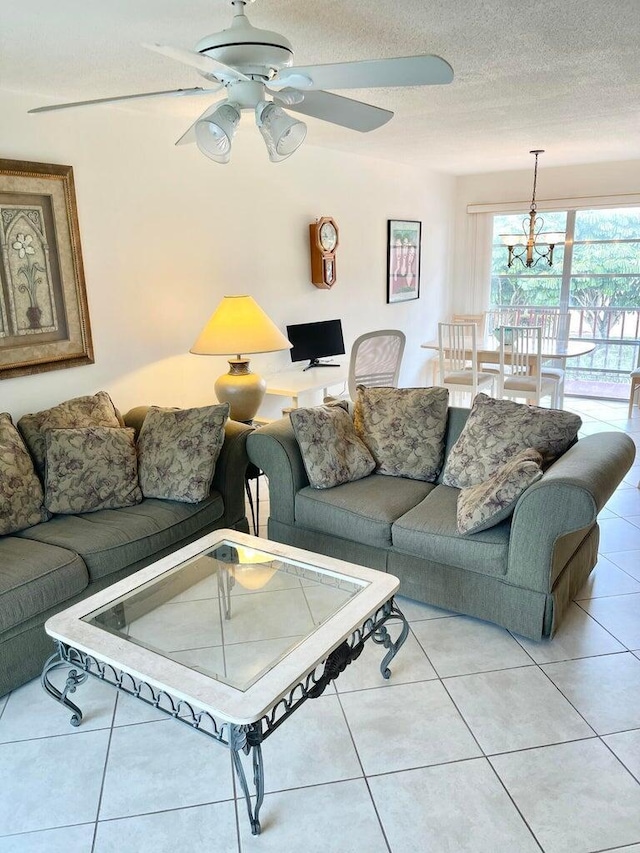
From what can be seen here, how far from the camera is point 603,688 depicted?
222 centimetres

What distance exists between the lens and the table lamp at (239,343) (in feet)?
11.2

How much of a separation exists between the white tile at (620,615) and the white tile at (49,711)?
77.8 inches

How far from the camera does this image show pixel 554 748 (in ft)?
6.45

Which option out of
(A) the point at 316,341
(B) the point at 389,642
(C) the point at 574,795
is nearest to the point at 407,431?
(B) the point at 389,642

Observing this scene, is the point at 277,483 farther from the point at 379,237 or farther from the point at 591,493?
the point at 379,237

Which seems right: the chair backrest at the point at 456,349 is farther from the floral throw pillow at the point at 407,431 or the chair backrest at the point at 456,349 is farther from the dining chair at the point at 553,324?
the floral throw pillow at the point at 407,431

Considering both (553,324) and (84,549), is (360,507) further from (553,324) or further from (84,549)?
(553,324)

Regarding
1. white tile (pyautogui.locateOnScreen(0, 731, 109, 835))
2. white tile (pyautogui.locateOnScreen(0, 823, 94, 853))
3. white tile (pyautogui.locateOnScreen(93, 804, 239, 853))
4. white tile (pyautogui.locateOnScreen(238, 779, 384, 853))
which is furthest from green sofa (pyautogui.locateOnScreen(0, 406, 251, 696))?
white tile (pyautogui.locateOnScreen(238, 779, 384, 853))

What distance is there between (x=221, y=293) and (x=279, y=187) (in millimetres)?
942

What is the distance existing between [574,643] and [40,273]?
2.89 metres

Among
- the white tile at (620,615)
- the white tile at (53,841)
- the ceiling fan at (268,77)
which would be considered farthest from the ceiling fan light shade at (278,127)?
the white tile at (620,615)

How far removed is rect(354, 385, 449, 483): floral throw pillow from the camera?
10.4 feet

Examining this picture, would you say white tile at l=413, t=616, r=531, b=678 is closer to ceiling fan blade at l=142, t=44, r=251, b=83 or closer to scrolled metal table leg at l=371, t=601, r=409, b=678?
scrolled metal table leg at l=371, t=601, r=409, b=678

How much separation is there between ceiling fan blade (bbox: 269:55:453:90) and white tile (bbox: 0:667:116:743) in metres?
2.09
